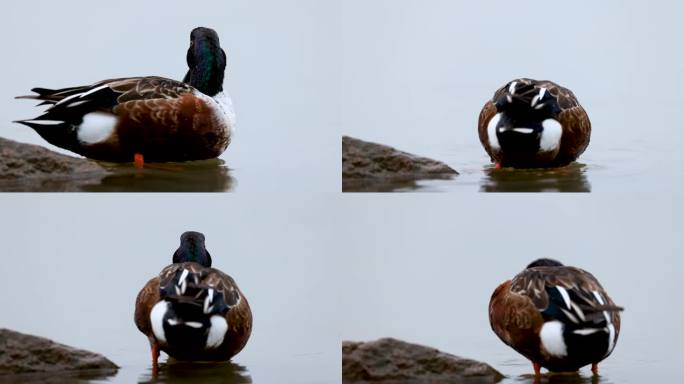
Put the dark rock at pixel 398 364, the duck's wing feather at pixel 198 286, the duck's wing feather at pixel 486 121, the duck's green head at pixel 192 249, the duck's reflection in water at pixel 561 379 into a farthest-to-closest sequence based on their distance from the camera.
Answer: the duck's green head at pixel 192 249 → the duck's wing feather at pixel 486 121 → the dark rock at pixel 398 364 → the duck's reflection in water at pixel 561 379 → the duck's wing feather at pixel 198 286

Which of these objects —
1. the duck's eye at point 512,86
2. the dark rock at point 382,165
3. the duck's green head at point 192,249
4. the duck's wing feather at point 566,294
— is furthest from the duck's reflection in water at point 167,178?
the duck's wing feather at point 566,294

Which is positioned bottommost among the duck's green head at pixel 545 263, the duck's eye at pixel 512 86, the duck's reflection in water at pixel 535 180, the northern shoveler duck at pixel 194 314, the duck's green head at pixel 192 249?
the northern shoveler duck at pixel 194 314

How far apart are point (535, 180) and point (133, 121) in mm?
2528

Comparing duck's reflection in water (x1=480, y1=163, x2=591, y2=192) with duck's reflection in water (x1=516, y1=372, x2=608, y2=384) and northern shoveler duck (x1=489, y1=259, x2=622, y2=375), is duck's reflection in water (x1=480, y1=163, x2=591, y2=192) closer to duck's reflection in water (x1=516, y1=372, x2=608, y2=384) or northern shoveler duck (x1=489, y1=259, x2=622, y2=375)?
northern shoveler duck (x1=489, y1=259, x2=622, y2=375)

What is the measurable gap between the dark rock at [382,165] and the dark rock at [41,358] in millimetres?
1969

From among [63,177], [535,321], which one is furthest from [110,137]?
[535,321]

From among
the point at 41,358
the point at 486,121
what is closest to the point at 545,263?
the point at 486,121

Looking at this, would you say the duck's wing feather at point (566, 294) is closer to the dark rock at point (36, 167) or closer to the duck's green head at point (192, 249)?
the duck's green head at point (192, 249)

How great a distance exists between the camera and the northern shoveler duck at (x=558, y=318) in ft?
31.3

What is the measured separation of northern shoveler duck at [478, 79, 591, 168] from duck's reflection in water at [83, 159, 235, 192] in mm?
1695

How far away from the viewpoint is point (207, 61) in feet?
36.2

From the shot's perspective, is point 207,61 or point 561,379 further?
point 207,61

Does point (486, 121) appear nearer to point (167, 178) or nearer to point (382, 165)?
point (382, 165)

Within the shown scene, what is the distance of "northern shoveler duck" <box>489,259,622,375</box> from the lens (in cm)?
953
